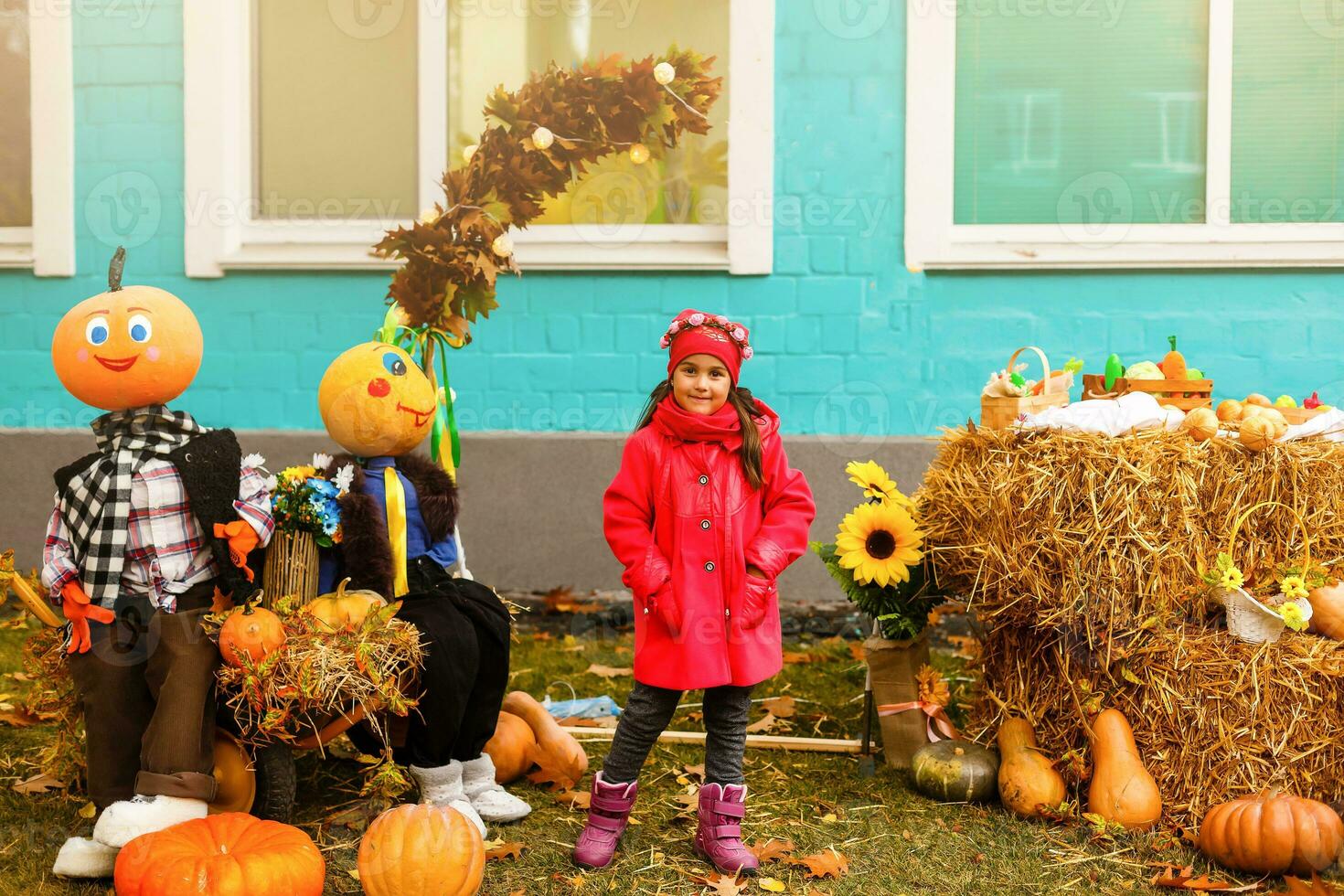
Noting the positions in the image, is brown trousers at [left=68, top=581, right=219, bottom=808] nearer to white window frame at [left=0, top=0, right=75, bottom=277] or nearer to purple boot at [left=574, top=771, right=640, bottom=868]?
purple boot at [left=574, top=771, right=640, bottom=868]

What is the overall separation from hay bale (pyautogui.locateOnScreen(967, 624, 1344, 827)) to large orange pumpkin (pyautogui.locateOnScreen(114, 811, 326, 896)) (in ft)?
7.70

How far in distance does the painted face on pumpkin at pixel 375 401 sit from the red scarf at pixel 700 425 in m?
0.82

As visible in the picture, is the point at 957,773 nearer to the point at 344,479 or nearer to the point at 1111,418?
the point at 1111,418

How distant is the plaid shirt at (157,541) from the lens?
332 centimetres

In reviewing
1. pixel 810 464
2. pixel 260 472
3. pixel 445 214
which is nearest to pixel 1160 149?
pixel 810 464

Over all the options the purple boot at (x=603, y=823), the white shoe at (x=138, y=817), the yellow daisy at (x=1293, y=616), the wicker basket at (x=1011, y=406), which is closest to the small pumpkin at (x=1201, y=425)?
the wicker basket at (x=1011, y=406)

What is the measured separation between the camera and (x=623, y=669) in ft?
17.8

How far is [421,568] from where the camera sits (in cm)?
378

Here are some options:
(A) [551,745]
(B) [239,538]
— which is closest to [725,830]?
(A) [551,745]

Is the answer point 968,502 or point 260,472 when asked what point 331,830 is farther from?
point 968,502

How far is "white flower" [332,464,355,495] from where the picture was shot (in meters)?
3.58

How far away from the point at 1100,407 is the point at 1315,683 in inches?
41.1

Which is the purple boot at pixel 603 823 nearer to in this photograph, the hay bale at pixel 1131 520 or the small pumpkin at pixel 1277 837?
the hay bale at pixel 1131 520

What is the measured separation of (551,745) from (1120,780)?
5.99ft
